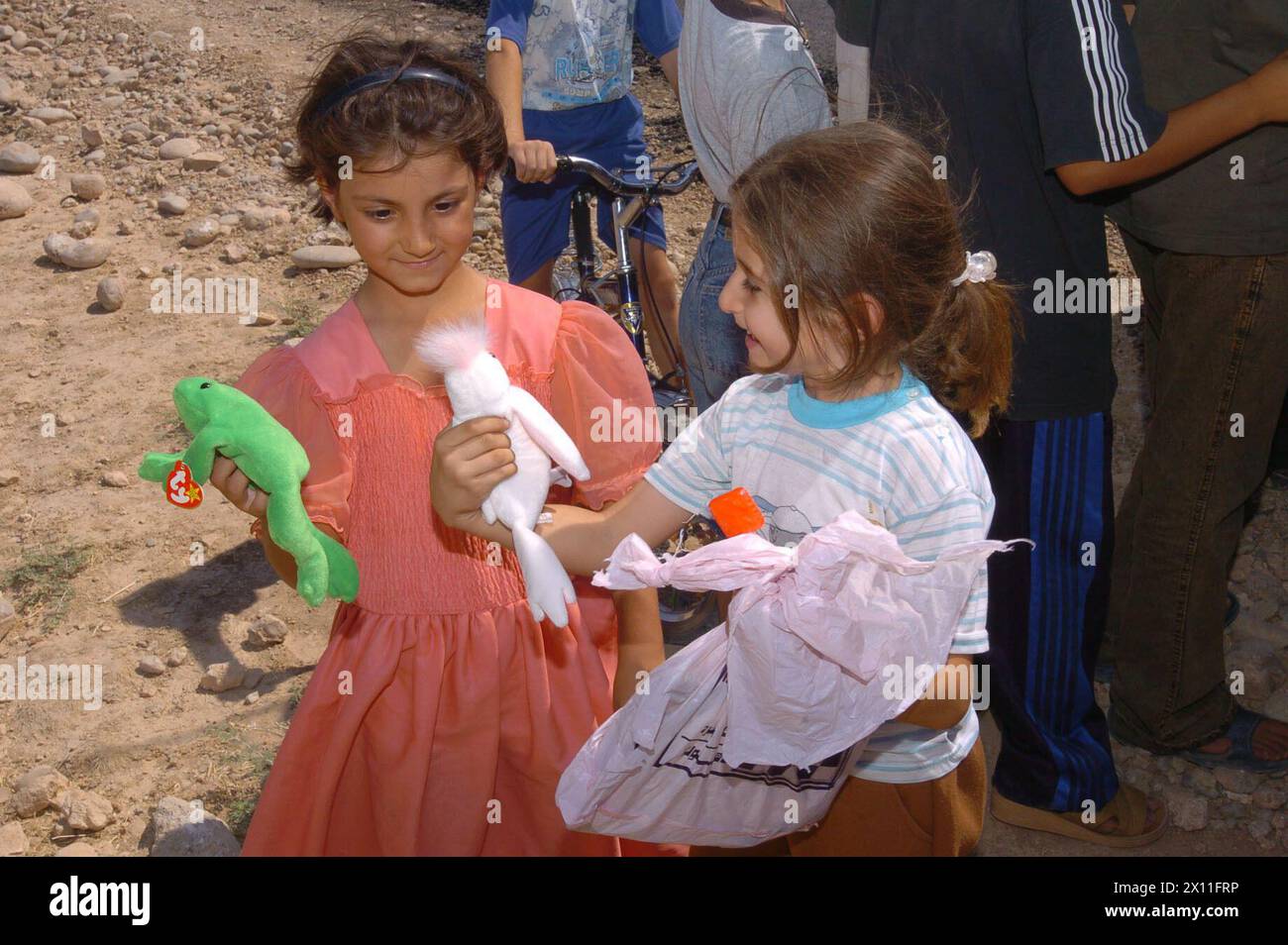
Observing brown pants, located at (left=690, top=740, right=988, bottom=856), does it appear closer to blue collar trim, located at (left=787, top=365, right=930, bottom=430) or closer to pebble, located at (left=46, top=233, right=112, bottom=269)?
blue collar trim, located at (left=787, top=365, right=930, bottom=430)

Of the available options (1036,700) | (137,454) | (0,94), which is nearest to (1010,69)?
(1036,700)

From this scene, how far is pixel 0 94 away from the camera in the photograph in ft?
26.9

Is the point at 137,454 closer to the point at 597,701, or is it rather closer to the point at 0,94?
the point at 597,701

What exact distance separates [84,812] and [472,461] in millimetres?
2016

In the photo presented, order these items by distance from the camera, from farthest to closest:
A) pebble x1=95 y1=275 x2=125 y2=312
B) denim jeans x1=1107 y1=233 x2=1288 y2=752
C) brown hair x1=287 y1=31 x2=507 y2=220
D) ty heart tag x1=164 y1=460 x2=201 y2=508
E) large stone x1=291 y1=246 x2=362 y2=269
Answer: large stone x1=291 y1=246 x2=362 y2=269
pebble x1=95 y1=275 x2=125 y2=312
denim jeans x1=1107 y1=233 x2=1288 y2=752
brown hair x1=287 y1=31 x2=507 y2=220
ty heart tag x1=164 y1=460 x2=201 y2=508

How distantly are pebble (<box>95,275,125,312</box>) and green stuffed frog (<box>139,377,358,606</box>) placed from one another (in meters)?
4.44

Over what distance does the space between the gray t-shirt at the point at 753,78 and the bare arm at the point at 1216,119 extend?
54cm

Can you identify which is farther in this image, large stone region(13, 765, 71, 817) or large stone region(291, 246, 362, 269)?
large stone region(291, 246, 362, 269)

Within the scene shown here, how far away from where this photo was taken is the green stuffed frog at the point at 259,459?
2.05m

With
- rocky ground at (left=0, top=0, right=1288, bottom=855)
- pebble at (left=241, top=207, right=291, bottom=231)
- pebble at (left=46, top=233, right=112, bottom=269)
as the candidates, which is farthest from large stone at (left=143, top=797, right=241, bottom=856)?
pebble at (left=241, top=207, right=291, bottom=231)

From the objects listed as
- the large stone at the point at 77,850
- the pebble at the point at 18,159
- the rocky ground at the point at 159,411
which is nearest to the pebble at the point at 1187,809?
the rocky ground at the point at 159,411

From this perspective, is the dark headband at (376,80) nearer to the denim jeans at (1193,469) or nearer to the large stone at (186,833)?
the denim jeans at (1193,469)

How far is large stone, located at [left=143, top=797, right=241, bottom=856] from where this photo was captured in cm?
313

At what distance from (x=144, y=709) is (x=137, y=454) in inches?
64.0
